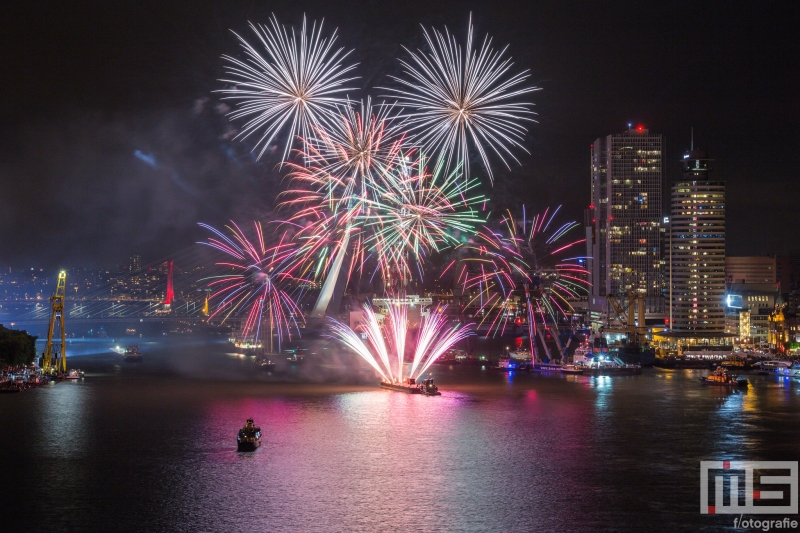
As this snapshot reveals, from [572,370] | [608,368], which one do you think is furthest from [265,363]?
[608,368]

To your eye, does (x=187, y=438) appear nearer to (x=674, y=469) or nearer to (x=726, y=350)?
(x=674, y=469)

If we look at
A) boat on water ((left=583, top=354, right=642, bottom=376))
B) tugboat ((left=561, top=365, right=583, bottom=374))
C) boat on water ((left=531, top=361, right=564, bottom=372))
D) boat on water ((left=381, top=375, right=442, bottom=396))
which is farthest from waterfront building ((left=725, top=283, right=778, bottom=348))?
boat on water ((left=381, top=375, right=442, bottom=396))

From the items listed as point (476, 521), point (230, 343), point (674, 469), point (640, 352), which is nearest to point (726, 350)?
point (640, 352)

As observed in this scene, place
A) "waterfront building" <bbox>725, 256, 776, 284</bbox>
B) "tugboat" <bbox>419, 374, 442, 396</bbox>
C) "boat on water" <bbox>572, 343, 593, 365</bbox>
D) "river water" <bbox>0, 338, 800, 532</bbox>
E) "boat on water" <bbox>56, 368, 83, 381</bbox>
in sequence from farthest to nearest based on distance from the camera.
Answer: "waterfront building" <bbox>725, 256, 776, 284</bbox> → "boat on water" <bbox>572, 343, 593, 365</bbox> → "boat on water" <bbox>56, 368, 83, 381</bbox> → "tugboat" <bbox>419, 374, 442, 396</bbox> → "river water" <bbox>0, 338, 800, 532</bbox>

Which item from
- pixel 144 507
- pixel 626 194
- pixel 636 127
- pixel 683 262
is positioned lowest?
pixel 144 507

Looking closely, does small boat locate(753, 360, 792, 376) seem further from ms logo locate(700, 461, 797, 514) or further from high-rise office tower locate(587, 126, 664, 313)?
ms logo locate(700, 461, 797, 514)

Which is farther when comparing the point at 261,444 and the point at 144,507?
the point at 261,444
